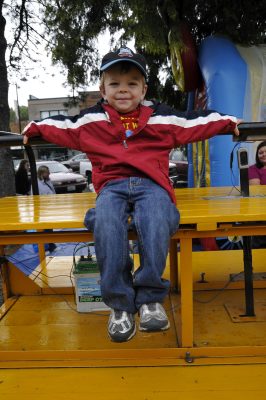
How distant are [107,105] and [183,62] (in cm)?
413

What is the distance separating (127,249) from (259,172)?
291 centimetres

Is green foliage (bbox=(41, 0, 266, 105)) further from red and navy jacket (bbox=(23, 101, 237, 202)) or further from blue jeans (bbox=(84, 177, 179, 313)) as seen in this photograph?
blue jeans (bbox=(84, 177, 179, 313))

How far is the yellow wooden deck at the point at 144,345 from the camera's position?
1.83m

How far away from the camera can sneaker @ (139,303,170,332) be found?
1.75m

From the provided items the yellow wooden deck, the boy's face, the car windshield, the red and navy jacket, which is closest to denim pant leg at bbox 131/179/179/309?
the yellow wooden deck

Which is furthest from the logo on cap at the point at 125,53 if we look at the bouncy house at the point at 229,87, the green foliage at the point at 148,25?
the bouncy house at the point at 229,87

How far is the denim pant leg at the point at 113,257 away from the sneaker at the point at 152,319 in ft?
0.24

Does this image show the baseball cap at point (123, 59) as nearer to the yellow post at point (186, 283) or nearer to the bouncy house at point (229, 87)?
the yellow post at point (186, 283)

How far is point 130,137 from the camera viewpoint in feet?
6.94

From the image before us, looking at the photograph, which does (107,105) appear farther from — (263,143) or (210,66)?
(210,66)

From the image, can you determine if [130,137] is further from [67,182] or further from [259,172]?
[67,182]

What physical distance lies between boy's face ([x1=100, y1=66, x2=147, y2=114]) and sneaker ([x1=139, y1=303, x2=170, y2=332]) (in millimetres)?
1079

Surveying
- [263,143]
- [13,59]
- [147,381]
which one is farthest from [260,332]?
[13,59]

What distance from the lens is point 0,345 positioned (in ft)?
7.41
